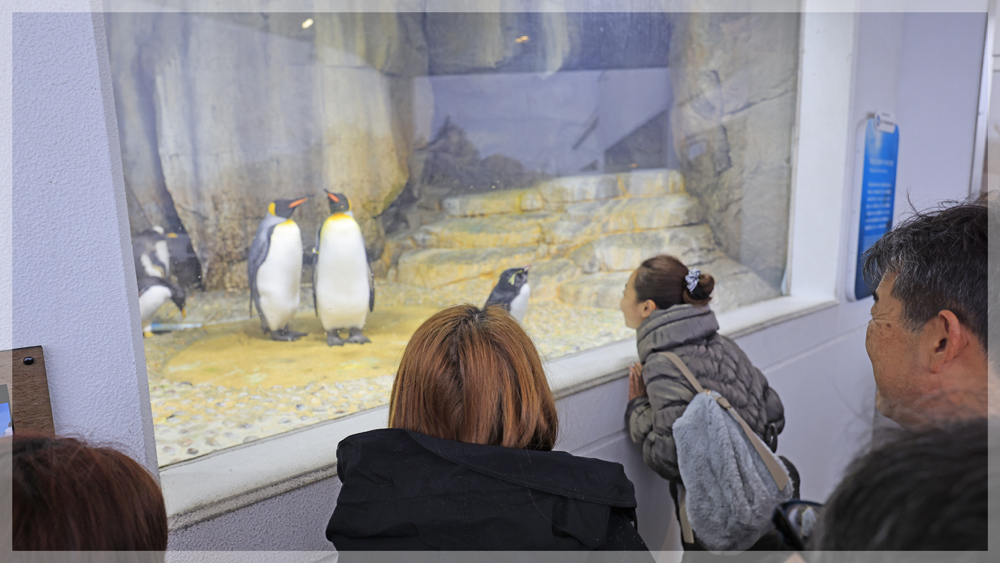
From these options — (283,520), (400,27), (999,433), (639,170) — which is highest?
(400,27)

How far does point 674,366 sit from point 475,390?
0.80 meters

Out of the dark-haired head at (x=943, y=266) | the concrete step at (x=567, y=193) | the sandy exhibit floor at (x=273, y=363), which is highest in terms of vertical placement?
the concrete step at (x=567, y=193)

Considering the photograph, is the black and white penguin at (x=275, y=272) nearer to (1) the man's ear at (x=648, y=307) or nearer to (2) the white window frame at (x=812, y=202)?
(2) the white window frame at (x=812, y=202)

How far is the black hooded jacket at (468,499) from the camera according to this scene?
61 cm

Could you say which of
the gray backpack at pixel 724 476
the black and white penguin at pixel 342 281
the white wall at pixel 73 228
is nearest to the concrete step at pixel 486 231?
the black and white penguin at pixel 342 281

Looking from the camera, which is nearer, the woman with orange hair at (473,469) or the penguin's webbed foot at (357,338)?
the woman with orange hair at (473,469)

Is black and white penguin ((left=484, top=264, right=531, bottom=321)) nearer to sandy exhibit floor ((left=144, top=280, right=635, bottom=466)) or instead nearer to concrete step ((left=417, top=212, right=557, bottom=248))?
sandy exhibit floor ((left=144, top=280, right=635, bottom=466))

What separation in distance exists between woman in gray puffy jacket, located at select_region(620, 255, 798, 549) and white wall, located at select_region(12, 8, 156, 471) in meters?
1.08

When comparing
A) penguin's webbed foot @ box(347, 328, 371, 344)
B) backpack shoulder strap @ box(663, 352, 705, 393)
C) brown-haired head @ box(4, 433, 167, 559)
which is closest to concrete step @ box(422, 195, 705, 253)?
penguin's webbed foot @ box(347, 328, 371, 344)

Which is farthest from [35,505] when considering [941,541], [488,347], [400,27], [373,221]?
[400,27]

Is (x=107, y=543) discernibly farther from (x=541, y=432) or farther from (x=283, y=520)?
(x=283, y=520)

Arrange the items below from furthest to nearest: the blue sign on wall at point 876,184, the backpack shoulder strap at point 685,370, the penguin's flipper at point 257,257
Result: the blue sign on wall at point 876,184 < the penguin's flipper at point 257,257 < the backpack shoulder strap at point 685,370

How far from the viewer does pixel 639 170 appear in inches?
112

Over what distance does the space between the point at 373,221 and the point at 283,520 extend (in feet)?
5.85
